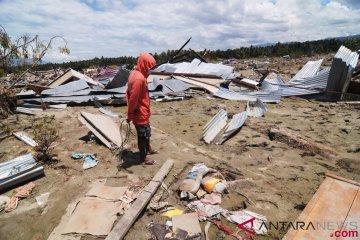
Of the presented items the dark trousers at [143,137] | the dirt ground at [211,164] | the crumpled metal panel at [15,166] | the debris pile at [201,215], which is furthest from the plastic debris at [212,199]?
the crumpled metal panel at [15,166]

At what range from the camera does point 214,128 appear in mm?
5445

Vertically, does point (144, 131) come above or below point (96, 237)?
above

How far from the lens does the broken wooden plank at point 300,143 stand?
4.41m

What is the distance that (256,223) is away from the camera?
275 centimetres

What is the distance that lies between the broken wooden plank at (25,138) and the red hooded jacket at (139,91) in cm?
233

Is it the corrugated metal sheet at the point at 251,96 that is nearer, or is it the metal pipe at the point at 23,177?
the metal pipe at the point at 23,177

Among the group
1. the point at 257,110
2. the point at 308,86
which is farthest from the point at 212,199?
the point at 308,86

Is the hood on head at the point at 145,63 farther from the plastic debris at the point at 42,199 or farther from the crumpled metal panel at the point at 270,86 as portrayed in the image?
the crumpled metal panel at the point at 270,86

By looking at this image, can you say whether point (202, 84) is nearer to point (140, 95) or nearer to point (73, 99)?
point (73, 99)

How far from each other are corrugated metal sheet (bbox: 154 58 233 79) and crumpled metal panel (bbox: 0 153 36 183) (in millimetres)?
9862

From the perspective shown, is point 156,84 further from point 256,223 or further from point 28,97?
point 256,223

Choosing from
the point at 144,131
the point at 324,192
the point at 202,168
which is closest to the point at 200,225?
the point at 202,168

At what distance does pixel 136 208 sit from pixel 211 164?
65.3 inches

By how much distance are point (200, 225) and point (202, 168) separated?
3.46 ft
